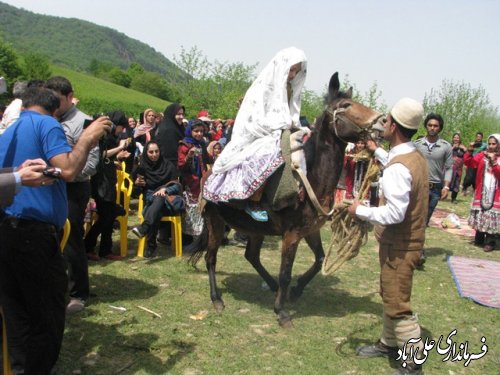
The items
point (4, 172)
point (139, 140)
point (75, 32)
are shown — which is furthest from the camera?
point (75, 32)

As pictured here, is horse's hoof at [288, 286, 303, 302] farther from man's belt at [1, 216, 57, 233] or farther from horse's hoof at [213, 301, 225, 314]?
man's belt at [1, 216, 57, 233]

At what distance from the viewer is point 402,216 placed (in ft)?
11.0

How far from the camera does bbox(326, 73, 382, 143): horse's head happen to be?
13.7ft

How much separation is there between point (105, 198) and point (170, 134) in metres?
1.84

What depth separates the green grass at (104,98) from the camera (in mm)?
45188

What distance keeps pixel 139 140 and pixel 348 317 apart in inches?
270

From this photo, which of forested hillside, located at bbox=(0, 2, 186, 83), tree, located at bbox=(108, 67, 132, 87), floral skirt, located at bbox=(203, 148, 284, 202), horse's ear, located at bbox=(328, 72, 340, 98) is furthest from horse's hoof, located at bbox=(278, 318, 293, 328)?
forested hillside, located at bbox=(0, 2, 186, 83)

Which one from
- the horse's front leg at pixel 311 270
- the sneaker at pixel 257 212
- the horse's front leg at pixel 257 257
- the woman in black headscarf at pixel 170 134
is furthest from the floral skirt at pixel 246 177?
the woman in black headscarf at pixel 170 134

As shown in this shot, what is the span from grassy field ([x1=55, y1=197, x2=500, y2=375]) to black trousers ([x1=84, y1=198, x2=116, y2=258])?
0.28 meters

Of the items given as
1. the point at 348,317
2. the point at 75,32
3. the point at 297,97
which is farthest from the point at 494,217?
the point at 75,32

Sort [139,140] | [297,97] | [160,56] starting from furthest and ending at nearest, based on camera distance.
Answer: [160,56] < [139,140] < [297,97]

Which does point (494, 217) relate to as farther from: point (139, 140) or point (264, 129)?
point (139, 140)

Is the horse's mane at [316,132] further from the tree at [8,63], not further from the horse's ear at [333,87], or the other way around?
the tree at [8,63]

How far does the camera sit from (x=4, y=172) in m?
2.52
